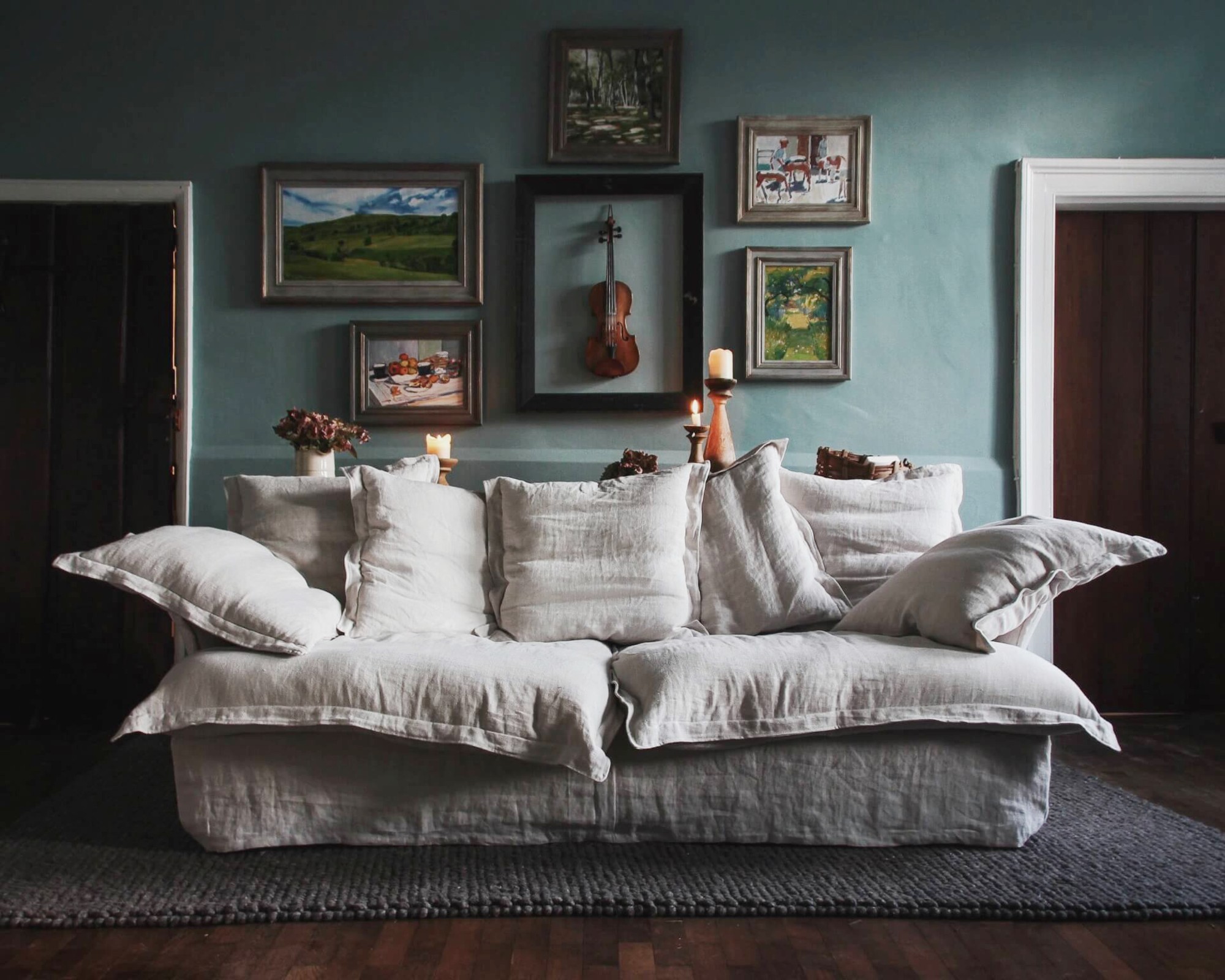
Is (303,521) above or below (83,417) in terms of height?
below

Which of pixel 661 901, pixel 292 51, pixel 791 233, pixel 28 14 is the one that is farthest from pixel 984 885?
pixel 28 14

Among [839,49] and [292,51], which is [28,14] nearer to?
[292,51]

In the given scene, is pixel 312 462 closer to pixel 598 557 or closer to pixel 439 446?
pixel 439 446

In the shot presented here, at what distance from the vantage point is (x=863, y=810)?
6.56ft

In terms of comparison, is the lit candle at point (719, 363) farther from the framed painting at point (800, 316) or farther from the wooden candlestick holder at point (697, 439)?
the framed painting at point (800, 316)

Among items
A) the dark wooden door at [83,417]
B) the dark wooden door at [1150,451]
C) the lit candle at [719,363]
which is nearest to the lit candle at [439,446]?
the lit candle at [719,363]

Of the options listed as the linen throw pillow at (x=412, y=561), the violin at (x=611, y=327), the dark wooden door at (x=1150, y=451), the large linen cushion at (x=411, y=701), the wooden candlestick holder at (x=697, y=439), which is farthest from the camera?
the dark wooden door at (x=1150, y=451)

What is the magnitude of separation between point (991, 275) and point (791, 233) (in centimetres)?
70

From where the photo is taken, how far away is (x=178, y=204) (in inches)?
131

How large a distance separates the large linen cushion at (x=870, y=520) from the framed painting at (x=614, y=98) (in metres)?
1.34

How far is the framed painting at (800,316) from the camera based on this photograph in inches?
132

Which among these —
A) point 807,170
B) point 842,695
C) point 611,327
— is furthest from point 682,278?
point 842,695

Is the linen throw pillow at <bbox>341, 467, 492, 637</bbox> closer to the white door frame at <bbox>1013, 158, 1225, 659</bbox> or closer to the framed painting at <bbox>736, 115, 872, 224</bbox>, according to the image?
the framed painting at <bbox>736, 115, 872, 224</bbox>

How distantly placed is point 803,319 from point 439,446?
130cm
